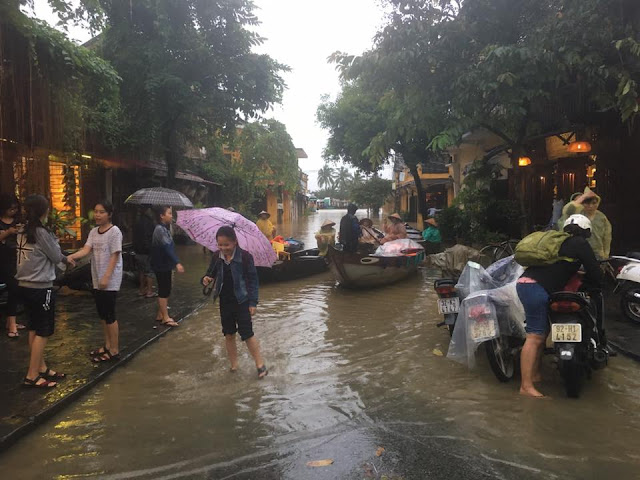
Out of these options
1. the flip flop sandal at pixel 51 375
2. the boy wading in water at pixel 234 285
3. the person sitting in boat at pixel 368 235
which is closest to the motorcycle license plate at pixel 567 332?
the boy wading in water at pixel 234 285

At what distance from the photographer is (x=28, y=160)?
851 cm

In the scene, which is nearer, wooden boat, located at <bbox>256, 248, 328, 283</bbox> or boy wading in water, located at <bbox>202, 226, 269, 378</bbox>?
boy wading in water, located at <bbox>202, 226, 269, 378</bbox>

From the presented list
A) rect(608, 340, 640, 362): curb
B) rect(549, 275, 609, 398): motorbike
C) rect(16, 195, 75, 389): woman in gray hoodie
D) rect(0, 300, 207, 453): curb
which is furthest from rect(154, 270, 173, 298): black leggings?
rect(608, 340, 640, 362): curb

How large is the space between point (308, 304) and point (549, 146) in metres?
8.43

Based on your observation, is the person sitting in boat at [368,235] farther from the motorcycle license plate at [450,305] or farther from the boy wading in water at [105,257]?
the boy wading in water at [105,257]

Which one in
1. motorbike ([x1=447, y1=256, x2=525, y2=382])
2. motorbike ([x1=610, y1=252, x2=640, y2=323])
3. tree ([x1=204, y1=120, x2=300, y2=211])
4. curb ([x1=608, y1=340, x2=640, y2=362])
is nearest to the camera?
motorbike ([x1=447, y1=256, x2=525, y2=382])

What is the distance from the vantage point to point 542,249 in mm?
4332

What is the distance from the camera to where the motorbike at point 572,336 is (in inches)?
164

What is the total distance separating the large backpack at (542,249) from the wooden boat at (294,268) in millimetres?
7113

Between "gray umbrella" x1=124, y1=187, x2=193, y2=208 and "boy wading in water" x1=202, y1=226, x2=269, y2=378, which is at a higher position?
"gray umbrella" x1=124, y1=187, x2=193, y2=208

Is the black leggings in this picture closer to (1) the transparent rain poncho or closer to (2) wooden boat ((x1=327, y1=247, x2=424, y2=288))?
(2) wooden boat ((x1=327, y1=247, x2=424, y2=288))

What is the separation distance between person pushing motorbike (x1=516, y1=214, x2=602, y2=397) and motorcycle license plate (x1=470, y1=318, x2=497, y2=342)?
0.97ft

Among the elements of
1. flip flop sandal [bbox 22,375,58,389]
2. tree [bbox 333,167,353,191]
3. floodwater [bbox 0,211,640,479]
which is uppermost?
tree [bbox 333,167,353,191]

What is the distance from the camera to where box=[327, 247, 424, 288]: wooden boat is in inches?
379
